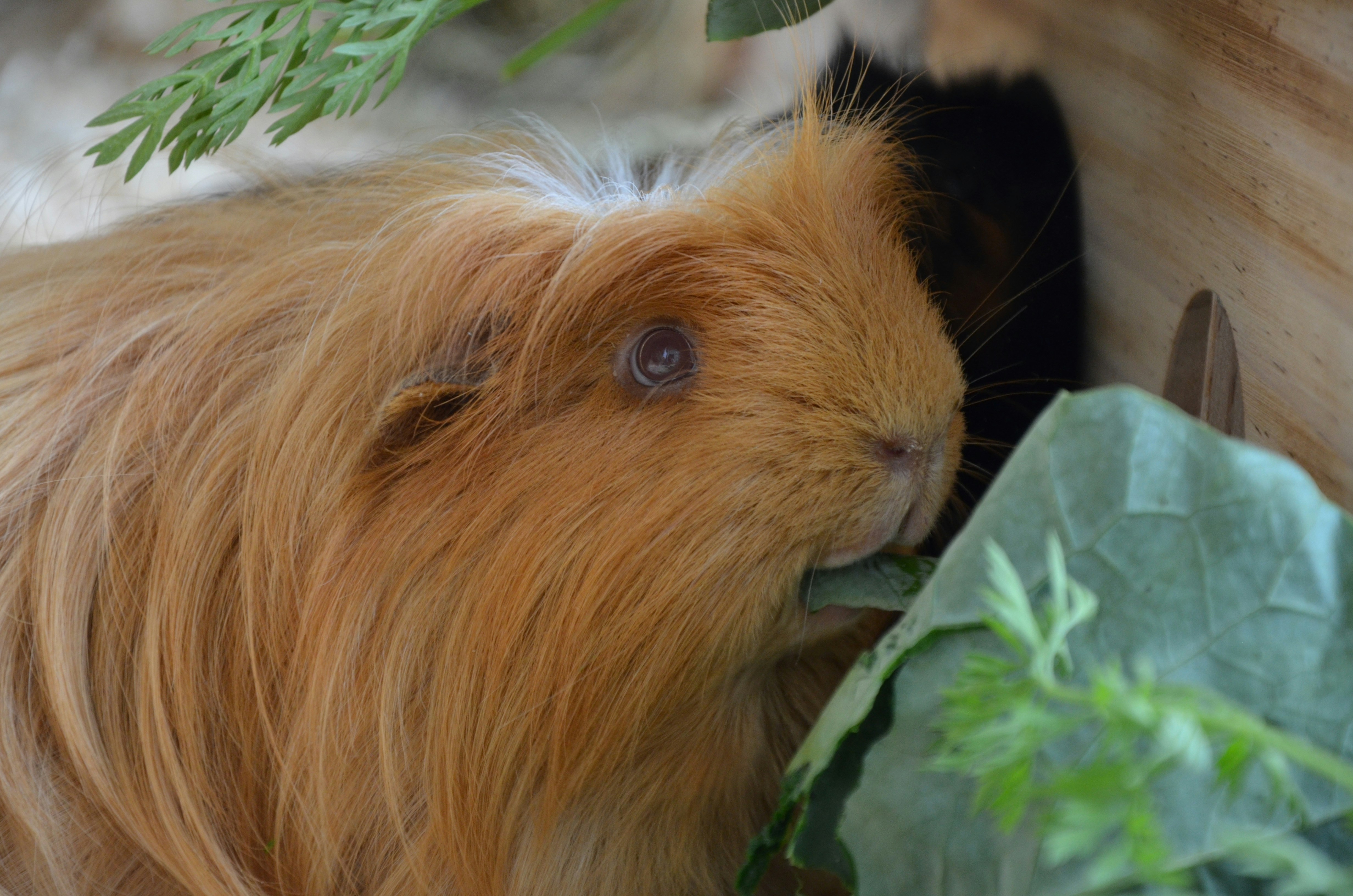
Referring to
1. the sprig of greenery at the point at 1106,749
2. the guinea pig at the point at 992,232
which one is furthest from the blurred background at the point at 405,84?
the sprig of greenery at the point at 1106,749

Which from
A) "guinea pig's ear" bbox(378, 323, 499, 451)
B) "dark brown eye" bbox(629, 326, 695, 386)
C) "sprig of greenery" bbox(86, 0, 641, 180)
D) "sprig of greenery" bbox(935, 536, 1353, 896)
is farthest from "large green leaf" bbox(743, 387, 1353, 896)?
"sprig of greenery" bbox(86, 0, 641, 180)

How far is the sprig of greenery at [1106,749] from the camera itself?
364 mm

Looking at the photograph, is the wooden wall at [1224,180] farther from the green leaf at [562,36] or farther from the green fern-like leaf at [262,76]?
the green fern-like leaf at [262,76]

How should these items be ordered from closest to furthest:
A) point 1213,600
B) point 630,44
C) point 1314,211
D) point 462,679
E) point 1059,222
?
point 1213,600
point 1314,211
point 462,679
point 1059,222
point 630,44

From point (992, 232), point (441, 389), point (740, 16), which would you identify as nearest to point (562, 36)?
point (740, 16)

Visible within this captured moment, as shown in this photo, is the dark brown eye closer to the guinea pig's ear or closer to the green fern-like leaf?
the guinea pig's ear

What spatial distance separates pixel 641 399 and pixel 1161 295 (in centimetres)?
55

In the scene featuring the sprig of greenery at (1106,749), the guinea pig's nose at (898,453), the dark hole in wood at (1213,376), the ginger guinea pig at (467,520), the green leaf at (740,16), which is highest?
the green leaf at (740,16)

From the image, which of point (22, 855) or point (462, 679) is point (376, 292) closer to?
point (462, 679)

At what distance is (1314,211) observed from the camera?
2.70 ft

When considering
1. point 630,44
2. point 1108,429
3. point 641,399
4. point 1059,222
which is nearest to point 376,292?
point 641,399

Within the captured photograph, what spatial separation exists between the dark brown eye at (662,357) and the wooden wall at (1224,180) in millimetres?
477

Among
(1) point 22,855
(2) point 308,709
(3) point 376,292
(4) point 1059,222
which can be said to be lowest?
(1) point 22,855

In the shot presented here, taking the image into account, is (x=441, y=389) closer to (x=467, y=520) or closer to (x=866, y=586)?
(x=467, y=520)
